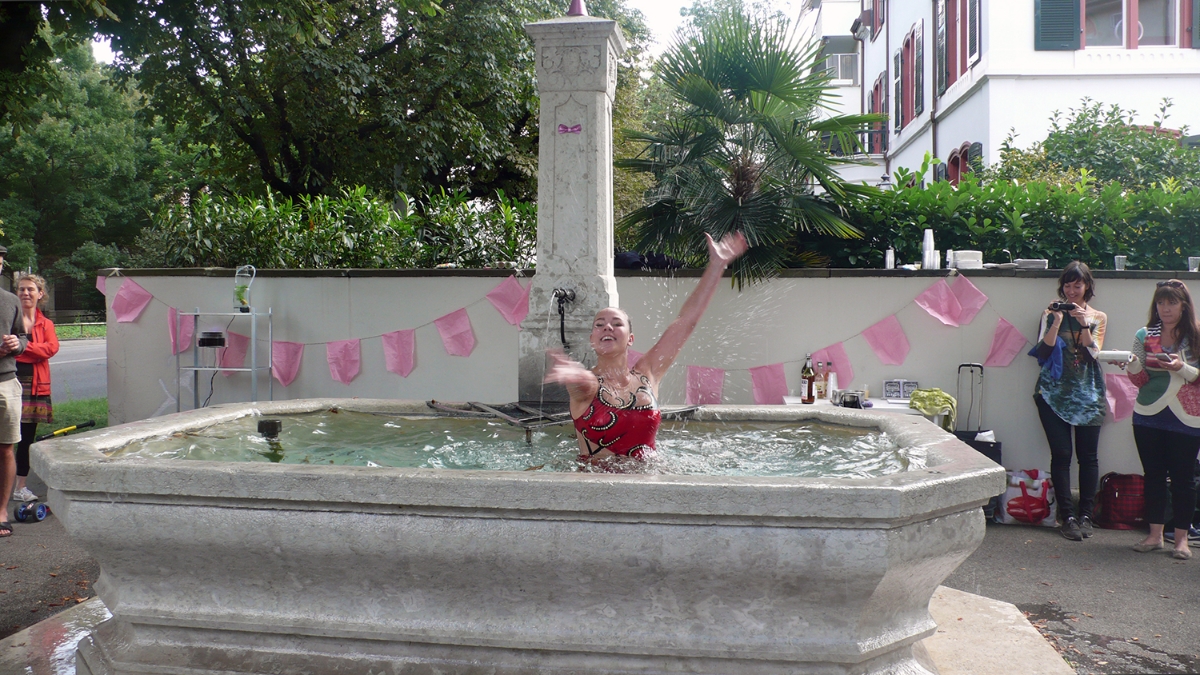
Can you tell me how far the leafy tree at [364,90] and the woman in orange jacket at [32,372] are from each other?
871cm

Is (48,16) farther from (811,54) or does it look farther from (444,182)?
(444,182)

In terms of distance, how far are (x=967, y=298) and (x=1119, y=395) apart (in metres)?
1.43

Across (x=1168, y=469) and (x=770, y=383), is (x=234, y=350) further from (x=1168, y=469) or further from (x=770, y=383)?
(x=1168, y=469)

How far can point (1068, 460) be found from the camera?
6703mm

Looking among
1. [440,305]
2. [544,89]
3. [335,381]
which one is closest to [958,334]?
[544,89]

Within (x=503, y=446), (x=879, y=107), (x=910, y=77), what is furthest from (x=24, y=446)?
(x=879, y=107)

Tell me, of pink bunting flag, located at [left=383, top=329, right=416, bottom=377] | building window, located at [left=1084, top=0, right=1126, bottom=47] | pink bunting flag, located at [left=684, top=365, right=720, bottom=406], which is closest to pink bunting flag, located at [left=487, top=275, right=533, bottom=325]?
pink bunting flag, located at [left=383, top=329, right=416, bottom=377]

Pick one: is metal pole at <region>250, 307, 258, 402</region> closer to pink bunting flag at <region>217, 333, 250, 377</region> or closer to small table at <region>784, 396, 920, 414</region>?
pink bunting flag at <region>217, 333, 250, 377</region>

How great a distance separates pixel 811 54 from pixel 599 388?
16.6ft

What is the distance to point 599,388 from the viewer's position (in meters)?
4.34

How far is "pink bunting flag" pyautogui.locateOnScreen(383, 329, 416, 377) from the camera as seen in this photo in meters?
8.64

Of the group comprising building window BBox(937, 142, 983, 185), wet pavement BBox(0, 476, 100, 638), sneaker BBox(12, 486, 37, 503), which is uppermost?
building window BBox(937, 142, 983, 185)

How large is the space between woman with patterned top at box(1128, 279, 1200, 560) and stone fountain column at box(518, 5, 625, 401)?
3.61m

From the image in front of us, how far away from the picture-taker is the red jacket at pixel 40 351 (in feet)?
22.2
